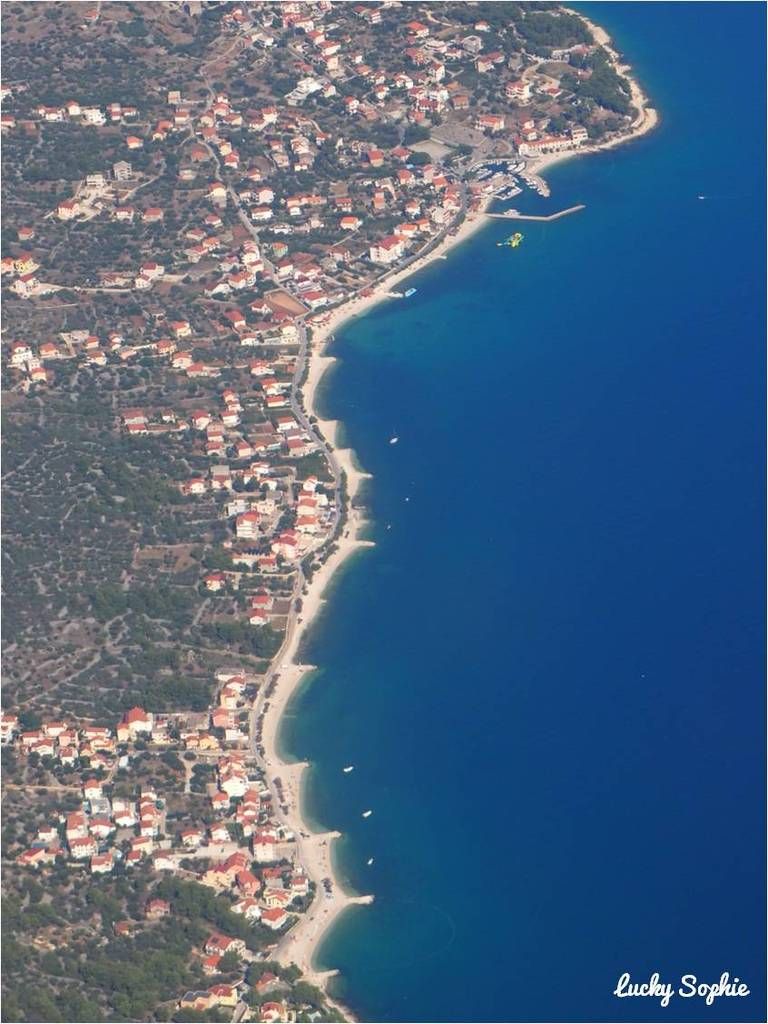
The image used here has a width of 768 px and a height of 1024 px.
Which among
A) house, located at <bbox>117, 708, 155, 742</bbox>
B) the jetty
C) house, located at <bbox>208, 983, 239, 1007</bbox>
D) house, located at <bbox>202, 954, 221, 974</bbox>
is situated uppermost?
the jetty

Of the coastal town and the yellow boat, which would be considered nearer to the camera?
the coastal town

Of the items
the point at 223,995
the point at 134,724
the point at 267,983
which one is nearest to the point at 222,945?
the point at 267,983

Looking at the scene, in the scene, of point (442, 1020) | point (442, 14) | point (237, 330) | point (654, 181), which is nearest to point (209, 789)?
point (442, 1020)

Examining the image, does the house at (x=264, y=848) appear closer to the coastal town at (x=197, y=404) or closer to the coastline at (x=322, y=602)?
the coastal town at (x=197, y=404)

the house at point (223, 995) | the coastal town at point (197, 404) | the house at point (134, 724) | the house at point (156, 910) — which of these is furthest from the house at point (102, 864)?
the house at point (223, 995)

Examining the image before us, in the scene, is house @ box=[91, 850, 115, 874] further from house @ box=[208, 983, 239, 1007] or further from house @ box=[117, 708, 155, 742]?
house @ box=[208, 983, 239, 1007]

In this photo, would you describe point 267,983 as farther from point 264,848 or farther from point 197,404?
point 197,404

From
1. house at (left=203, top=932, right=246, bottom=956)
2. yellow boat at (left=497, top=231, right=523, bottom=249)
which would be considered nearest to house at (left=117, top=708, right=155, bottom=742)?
house at (left=203, top=932, right=246, bottom=956)

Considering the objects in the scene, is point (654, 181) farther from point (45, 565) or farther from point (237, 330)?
point (45, 565)
